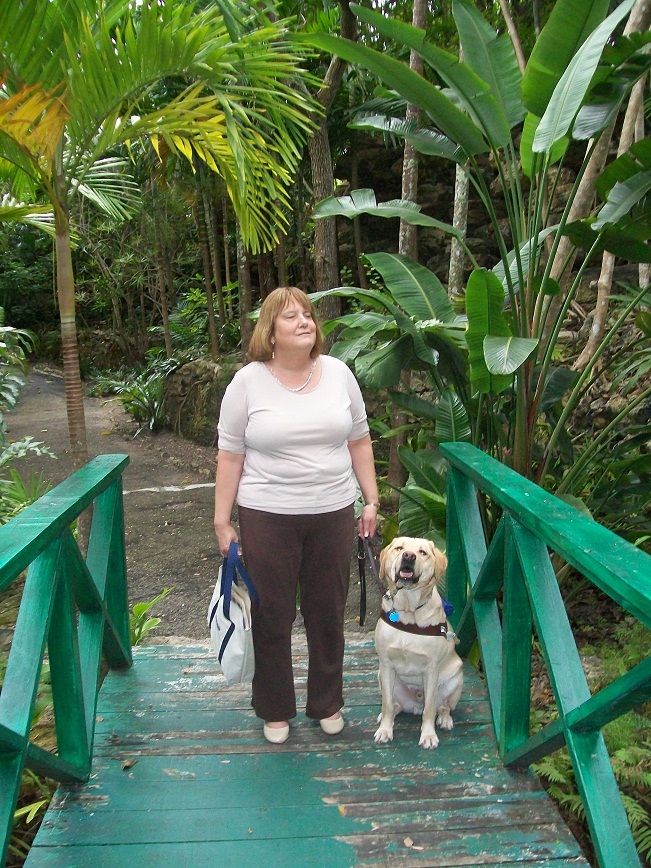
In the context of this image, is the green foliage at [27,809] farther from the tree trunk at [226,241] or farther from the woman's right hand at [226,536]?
the tree trunk at [226,241]

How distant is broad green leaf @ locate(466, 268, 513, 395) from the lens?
3311mm

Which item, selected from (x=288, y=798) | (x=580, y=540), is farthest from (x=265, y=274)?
(x=580, y=540)

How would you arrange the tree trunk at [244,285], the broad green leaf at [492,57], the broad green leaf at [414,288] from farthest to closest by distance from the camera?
the tree trunk at [244,285], the broad green leaf at [414,288], the broad green leaf at [492,57]

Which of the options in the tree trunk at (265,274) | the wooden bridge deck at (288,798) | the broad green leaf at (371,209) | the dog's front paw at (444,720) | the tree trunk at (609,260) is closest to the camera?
the wooden bridge deck at (288,798)

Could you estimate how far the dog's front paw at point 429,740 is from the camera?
2.60 m

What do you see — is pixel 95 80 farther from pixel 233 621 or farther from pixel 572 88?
pixel 233 621

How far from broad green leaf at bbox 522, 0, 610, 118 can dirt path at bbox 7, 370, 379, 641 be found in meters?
3.55

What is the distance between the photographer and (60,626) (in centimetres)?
225

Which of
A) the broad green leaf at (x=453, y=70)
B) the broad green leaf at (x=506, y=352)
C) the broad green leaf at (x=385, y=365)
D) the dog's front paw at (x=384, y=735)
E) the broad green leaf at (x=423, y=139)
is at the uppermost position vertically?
the broad green leaf at (x=453, y=70)

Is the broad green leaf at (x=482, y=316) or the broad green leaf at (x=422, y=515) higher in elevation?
the broad green leaf at (x=482, y=316)

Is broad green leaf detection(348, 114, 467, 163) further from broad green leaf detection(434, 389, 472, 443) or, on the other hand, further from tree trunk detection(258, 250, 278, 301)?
tree trunk detection(258, 250, 278, 301)

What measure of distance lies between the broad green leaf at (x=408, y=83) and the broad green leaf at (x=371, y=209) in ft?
1.58

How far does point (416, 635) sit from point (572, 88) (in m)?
2.37

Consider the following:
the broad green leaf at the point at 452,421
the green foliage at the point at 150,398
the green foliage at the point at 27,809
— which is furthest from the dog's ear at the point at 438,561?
the green foliage at the point at 150,398
